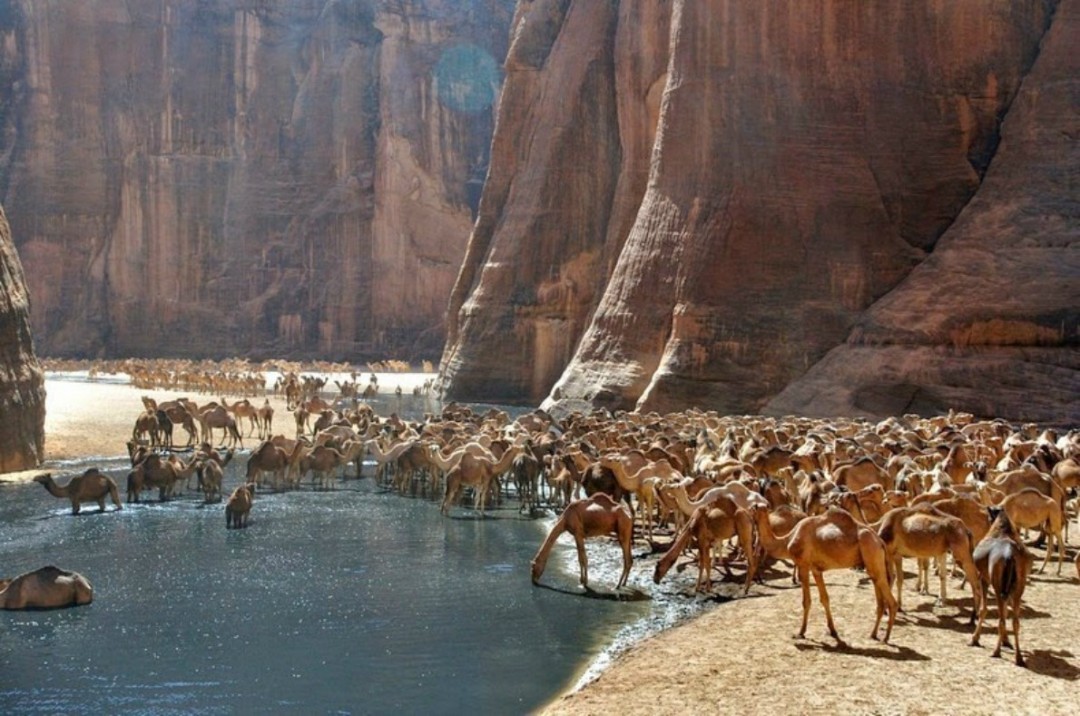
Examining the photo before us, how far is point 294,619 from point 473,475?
8642 millimetres

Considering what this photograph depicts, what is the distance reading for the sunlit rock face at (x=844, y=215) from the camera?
1309 inches

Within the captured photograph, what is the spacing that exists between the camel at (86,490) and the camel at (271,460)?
11.9ft

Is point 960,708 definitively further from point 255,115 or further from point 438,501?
point 255,115

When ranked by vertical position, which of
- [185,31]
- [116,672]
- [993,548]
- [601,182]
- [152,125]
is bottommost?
[116,672]

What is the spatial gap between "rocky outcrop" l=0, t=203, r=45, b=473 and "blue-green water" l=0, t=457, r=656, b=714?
4.94 metres

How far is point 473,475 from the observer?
74.7 feet

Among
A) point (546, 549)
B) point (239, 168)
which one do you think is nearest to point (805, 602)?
point (546, 549)

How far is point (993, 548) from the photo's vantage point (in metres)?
10.7

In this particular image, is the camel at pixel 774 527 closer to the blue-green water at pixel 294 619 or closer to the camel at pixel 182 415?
the blue-green water at pixel 294 619

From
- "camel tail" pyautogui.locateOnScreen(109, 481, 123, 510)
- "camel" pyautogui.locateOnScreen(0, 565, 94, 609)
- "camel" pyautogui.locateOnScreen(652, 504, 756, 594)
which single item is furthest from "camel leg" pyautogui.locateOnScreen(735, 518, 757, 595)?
"camel tail" pyautogui.locateOnScreen(109, 481, 123, 510)

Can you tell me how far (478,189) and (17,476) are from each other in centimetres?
6977

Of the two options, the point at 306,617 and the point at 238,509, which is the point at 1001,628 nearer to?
the point at 306,617

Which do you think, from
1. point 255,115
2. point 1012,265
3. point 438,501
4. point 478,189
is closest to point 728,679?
point 438,501

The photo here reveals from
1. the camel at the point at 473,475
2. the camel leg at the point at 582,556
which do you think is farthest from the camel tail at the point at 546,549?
the camel at the point at 473,475
